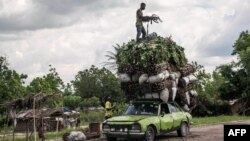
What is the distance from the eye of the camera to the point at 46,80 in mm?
60375

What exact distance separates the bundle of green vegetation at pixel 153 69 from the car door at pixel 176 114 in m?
0.38

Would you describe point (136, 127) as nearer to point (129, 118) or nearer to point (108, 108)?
point (129, 118)

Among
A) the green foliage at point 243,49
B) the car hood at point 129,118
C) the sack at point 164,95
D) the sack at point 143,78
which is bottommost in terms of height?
the car hood at point 129,118

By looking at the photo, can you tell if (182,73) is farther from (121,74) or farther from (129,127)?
(129,127)

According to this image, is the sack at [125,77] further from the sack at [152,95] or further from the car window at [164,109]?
the car window at [164,109]

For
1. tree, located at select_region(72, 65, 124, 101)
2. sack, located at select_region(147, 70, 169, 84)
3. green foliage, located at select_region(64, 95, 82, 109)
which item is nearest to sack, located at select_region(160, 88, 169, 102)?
sack, located at select_region(147, 70, 169, 84)

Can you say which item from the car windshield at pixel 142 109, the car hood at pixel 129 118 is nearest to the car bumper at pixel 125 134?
the car hood at pixel 129 118

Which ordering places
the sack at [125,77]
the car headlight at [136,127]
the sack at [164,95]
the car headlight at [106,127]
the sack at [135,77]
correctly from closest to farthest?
the car headlight at [136,127] < the car headlight at [106,127] < the sack at [164,95] < the sack at [135,77] < the sack at [125,77]

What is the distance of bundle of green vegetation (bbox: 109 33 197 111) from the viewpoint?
19.5 m

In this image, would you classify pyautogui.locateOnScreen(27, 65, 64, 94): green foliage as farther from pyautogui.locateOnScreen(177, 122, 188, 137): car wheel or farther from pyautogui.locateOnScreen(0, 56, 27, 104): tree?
pyautogui.locateOnScreen(177, 122, 188, 137): car wheel

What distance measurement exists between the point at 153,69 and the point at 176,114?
2.17 meters

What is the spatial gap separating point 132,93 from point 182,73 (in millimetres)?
2509

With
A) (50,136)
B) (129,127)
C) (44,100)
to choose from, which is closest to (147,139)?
(129,127)

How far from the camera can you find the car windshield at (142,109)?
1872 centimetres
